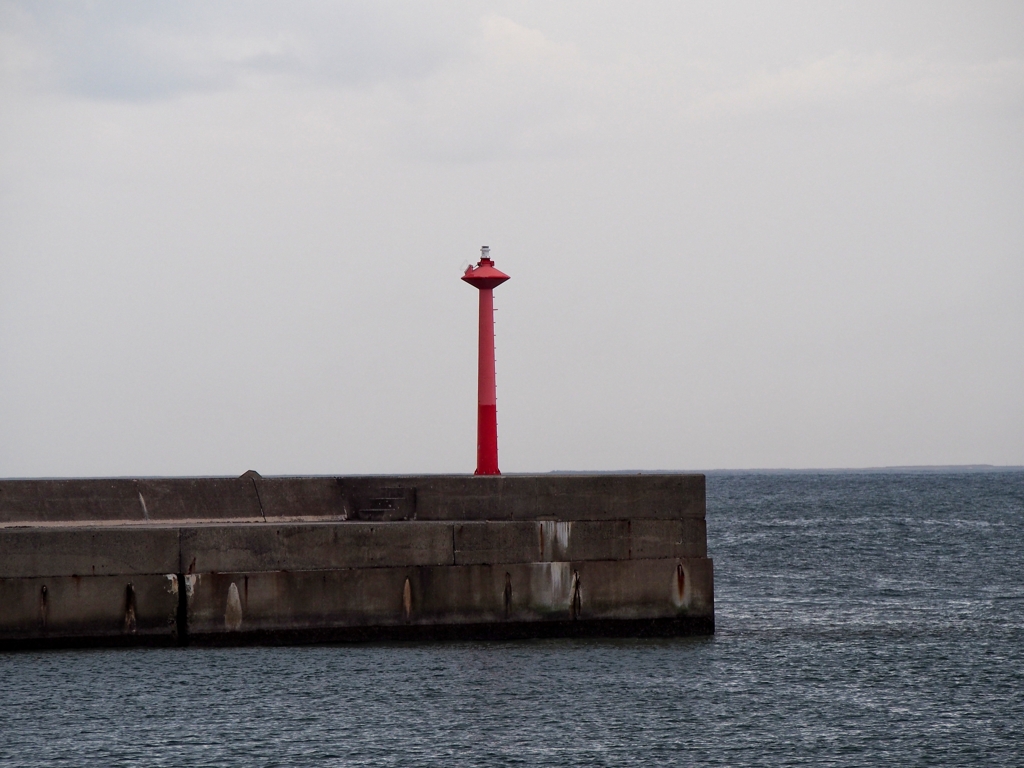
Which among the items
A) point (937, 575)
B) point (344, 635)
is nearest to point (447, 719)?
point (344, 635)

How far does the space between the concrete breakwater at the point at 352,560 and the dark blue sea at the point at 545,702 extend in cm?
33

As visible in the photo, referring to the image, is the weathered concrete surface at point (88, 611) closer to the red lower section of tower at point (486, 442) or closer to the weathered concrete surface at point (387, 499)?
the weathered concrete surface at point (387, 499)

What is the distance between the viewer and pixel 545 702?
14125 millimetres

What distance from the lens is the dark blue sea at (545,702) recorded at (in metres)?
12.3

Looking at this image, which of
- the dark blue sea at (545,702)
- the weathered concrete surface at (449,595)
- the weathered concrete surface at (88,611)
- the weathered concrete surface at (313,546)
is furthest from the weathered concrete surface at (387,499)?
the weathered concrete surface at (88,611)

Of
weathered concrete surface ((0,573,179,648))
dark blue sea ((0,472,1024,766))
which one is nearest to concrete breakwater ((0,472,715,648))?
weathered concrete surface ((0,573,179,648))

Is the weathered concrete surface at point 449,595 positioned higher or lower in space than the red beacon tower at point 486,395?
lower

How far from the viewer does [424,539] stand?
16.0m

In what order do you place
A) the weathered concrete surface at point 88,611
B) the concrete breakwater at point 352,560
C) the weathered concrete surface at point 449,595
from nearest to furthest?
the weathered concrete surface at point 88,611 < the concrete breakwater at point 352,560 < the weathered concrete surface at point 449,595

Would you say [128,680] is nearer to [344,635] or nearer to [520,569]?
[344,635]

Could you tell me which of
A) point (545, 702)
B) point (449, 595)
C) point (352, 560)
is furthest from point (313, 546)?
point (545, 702)

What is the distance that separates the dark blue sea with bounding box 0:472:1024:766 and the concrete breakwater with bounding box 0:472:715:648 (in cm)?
33

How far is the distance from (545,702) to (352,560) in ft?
10.3

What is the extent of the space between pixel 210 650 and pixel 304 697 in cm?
182
